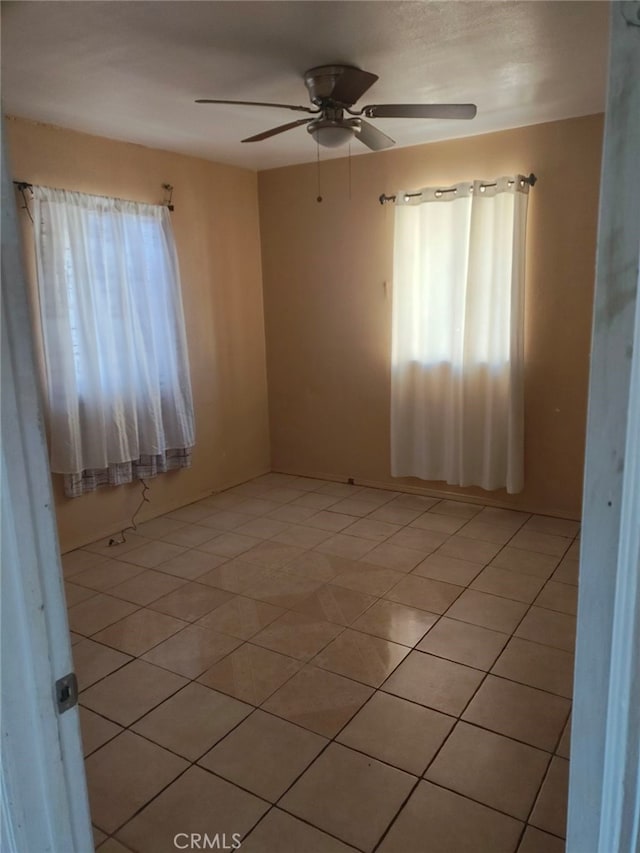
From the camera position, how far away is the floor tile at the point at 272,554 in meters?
3.48

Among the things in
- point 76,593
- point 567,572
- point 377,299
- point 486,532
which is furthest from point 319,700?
point 377,299

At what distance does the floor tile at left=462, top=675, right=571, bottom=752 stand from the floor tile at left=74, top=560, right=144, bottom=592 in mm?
1994

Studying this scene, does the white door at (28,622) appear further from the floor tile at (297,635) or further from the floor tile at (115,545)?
the floor tile at (115,545)

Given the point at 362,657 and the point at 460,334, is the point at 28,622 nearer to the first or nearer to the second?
the point at 362,657

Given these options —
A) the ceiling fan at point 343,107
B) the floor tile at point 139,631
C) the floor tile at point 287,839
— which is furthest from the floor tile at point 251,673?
the ceiling fan at point 343,107

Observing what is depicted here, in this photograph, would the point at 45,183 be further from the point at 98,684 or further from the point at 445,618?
the point at 445,618

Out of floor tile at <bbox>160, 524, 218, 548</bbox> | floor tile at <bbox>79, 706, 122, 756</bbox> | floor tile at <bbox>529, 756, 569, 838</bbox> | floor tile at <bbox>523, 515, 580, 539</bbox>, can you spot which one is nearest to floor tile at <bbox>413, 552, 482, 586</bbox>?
floor tile at <bbox>523, 515, 580, 539</bbox>

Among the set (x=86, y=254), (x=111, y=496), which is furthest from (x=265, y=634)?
(x=86, y=254)

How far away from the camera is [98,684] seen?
2381 millimetres

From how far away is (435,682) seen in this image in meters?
2.35

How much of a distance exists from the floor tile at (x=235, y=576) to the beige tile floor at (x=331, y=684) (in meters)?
0.02

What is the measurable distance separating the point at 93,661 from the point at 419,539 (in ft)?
6.64

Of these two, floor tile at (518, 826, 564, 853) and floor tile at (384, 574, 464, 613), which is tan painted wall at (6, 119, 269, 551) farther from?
floor tile at (518, 826, 564, 853)

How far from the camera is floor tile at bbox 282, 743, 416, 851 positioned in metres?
1.72
